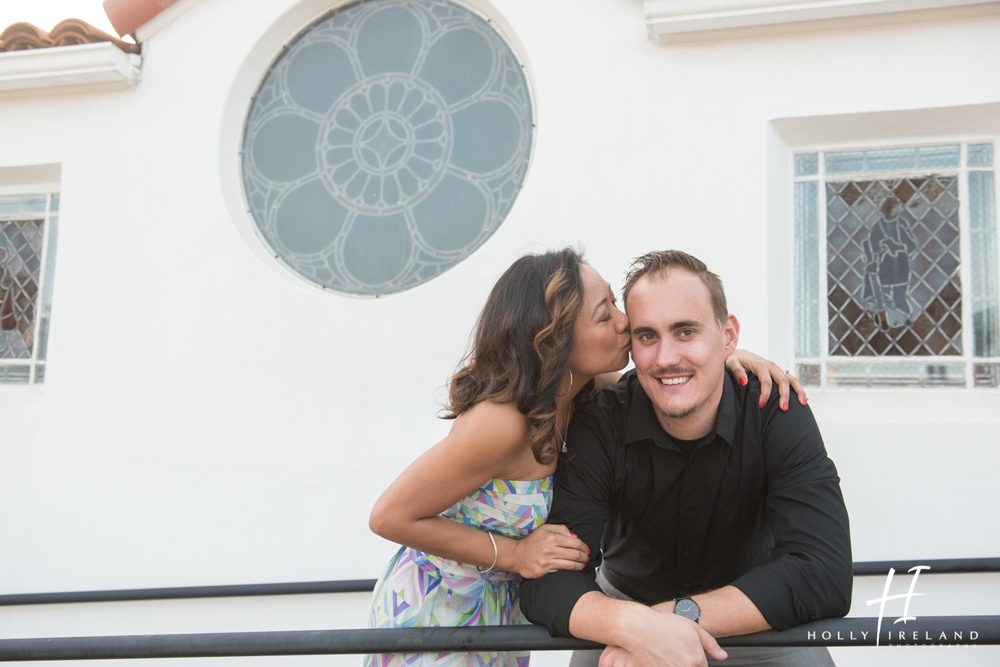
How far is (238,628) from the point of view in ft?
15.0

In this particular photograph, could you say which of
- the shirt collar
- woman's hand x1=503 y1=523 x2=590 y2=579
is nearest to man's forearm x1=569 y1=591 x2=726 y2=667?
woman's hand x1=503 y1=523 x2=590 y2=579

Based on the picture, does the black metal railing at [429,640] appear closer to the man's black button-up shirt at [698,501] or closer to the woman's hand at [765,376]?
the man's black button-up shirt at [698,501]

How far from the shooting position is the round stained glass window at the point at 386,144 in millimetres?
4762

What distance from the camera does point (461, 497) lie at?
2.50 metres

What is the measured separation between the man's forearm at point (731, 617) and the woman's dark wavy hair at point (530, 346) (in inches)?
24.4

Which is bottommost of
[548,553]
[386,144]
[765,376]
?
[548,553]

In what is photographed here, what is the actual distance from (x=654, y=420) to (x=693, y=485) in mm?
219

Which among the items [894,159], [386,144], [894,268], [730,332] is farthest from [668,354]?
[386,144]

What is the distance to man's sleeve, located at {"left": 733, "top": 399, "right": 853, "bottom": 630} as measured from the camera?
87.6 inches

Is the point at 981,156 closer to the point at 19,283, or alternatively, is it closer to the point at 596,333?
the point at 596,333

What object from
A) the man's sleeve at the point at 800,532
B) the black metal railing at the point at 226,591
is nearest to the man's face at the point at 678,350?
the man's sleeve at the point at 800,532

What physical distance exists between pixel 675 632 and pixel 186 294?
361cm

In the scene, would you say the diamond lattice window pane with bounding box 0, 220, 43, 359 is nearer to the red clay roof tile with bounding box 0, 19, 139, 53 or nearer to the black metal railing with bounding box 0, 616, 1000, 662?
the red clay roof tile with bounding box 0, 19, 139, 53

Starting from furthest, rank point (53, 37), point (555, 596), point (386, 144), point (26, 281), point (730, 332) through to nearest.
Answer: point (26, 281)
point (53, 37)
point (386, 144)
point (730, 332)
point (555, 596)
